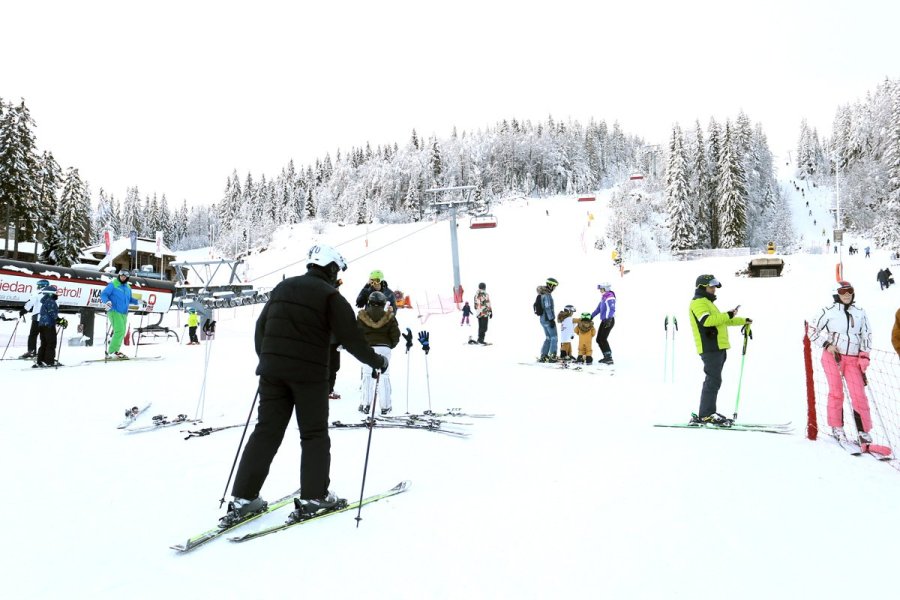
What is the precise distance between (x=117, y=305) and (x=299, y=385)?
1003 cm

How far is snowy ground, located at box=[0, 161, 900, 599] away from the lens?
271 cm

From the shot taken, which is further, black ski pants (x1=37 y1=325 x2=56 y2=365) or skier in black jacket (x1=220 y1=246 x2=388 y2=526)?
black ski pants (x1=37 y1=325 x2=56 y2=365)

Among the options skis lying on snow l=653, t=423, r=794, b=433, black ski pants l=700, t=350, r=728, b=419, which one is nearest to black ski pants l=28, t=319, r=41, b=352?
skis lying on snow l=653, t=423, r=794, b=433

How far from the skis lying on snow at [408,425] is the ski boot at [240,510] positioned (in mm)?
2553

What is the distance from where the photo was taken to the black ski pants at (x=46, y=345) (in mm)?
10211

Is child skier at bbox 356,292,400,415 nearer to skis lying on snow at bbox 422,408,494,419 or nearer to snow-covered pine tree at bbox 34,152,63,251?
skis lying on snow at bbox 422,408,494,419

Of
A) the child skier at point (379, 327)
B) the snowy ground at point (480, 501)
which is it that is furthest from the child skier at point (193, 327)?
the child skier at point (379, 327)

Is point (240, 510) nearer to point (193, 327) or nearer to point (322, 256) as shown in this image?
point (322, 256)

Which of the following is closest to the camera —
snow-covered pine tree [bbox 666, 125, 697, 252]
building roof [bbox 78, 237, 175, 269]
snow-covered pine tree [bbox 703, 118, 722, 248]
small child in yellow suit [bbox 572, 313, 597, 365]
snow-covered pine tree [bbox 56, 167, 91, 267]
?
small child in yellow suit [bbox 572, 313, 597, 365]

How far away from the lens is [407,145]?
109 meters

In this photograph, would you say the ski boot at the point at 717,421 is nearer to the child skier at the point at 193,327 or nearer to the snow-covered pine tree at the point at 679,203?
the child skier at the point at 193,327

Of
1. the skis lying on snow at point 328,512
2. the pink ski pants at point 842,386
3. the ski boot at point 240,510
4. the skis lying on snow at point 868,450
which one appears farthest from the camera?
the pink ski pants at point 842,386

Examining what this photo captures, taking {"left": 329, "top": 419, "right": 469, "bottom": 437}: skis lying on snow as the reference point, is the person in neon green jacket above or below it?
above

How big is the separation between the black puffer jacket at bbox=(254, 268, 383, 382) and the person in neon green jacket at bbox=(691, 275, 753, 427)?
439cm
